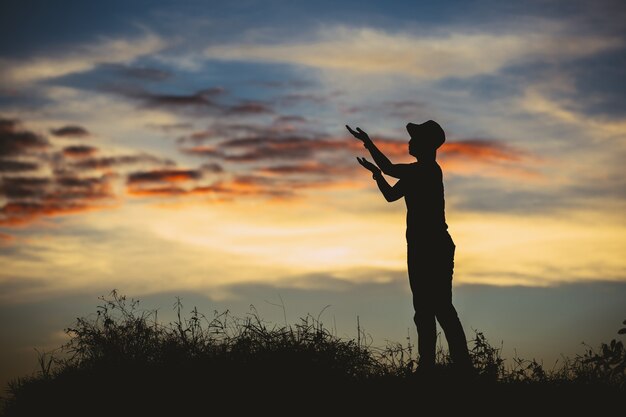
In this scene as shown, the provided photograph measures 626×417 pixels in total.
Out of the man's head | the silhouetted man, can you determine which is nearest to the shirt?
the silhouetted man

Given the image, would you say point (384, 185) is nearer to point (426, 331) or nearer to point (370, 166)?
point (370, 166)

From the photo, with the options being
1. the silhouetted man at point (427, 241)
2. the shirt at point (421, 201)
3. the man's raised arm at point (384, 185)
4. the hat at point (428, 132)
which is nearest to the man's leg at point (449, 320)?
→ the silhouetted man at point (427, 241)

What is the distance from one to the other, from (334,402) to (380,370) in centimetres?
152

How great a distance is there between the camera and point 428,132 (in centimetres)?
967

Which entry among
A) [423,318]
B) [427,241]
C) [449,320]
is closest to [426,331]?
[423,318]

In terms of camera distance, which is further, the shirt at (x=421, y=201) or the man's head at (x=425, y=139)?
the man's head at (x=425, y=139)

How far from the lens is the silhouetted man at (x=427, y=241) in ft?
30.6

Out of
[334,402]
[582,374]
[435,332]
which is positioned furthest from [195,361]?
[582,374]

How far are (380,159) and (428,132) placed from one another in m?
0.73

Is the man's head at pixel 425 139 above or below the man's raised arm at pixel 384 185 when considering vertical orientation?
above

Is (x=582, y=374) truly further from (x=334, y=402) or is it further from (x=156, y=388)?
(x=156, y=388)

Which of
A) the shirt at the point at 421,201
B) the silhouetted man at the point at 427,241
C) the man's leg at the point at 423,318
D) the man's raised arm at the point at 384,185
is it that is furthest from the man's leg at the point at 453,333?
the man's raised arm at the point at 384,185

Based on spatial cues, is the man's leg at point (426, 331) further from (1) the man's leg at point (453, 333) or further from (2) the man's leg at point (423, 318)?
(1) the man's leg at point (453, 333)

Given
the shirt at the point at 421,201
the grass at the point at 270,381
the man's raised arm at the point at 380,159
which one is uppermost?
the man's raised arm at the point at 380,159
